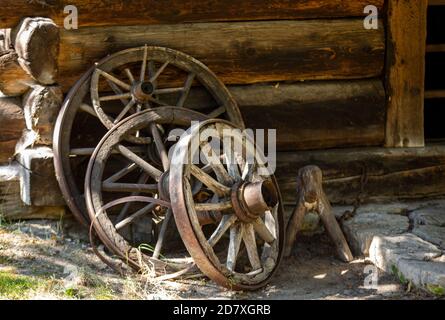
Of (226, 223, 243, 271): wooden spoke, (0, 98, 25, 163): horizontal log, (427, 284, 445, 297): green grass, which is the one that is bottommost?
(427, 284, 445, 297): green grass

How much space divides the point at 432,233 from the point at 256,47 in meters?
1.64

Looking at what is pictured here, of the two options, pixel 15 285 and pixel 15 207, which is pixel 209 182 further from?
pixel 15 207

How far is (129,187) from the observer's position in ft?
15.5

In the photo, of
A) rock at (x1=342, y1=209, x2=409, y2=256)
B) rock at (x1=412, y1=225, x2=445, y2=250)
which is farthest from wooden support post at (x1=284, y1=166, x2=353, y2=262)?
rock at (x1=412, y1=225, x2=445, y2=250)

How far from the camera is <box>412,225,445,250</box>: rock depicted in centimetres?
488

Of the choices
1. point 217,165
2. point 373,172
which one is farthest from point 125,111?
point 373,172

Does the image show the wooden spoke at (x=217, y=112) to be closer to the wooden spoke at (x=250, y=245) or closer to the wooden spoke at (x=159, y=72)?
the wooden spoke at (x=159, y=72)

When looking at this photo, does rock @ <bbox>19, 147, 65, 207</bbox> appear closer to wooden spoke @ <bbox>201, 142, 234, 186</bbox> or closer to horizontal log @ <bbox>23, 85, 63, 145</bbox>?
horizontal log @ <bbox>23, 85, 63, 145</bbox>

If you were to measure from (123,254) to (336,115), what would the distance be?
6.17ft

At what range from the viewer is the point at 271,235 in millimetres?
4742

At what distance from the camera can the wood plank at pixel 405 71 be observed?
5.60 meters

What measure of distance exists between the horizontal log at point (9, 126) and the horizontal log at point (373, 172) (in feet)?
5.66

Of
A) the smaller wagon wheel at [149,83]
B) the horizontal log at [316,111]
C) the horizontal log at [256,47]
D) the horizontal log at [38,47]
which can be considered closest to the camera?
the horizontal log at [38,47]

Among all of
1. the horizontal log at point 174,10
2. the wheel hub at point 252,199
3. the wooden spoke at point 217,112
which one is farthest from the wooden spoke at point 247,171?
the horizontal log at point 174,10
